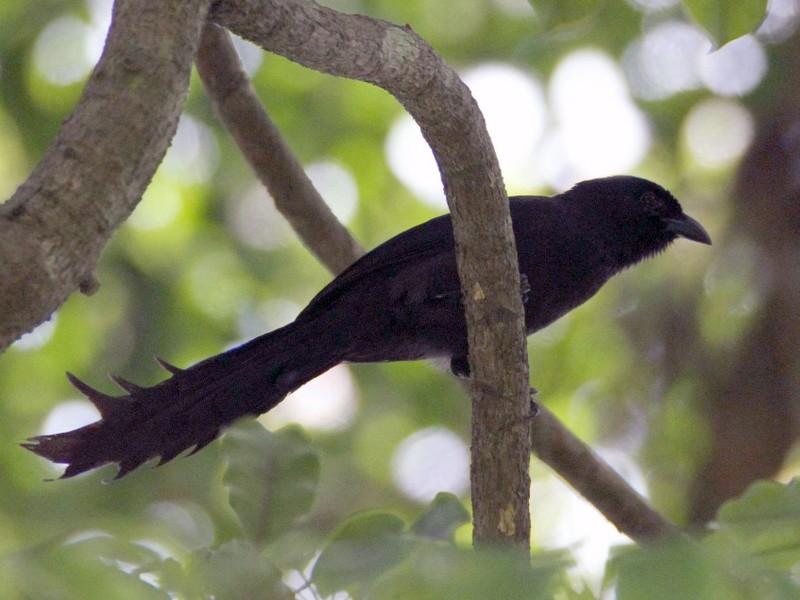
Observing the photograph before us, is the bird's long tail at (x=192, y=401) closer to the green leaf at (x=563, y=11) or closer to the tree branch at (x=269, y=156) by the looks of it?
the tree branch at (x=269, y=156)

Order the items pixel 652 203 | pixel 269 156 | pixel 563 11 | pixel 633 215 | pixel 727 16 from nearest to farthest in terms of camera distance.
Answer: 1. pixel 727 16
2. pixel 563 11
3. pixel 269 156
4. pixel 633 215
5. pixel 652 203

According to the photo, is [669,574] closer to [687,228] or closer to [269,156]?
[269,156]

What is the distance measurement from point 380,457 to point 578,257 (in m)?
3.83

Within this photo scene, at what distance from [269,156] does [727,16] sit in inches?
77.9

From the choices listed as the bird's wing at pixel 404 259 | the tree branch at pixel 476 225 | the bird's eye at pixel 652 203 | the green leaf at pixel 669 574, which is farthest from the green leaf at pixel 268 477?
the bird's eye at pixel 652 203

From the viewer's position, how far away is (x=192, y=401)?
3.39m

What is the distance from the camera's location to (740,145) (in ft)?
20.8

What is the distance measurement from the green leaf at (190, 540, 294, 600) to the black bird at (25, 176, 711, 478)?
1.05 meters

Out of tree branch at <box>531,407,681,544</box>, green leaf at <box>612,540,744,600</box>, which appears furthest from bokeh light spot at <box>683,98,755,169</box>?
green leaf at <box>612,540,744,600</box>

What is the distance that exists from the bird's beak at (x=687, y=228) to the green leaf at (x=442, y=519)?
2734 millimetres

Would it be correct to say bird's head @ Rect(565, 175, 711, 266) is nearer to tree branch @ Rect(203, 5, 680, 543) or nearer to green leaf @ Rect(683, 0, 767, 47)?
tree branch @ Rect(203, 5, 680, 543)

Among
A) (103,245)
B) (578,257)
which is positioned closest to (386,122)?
(578,257)

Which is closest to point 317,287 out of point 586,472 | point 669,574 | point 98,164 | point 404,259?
point 404,259

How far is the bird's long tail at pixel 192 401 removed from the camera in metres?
2.86
